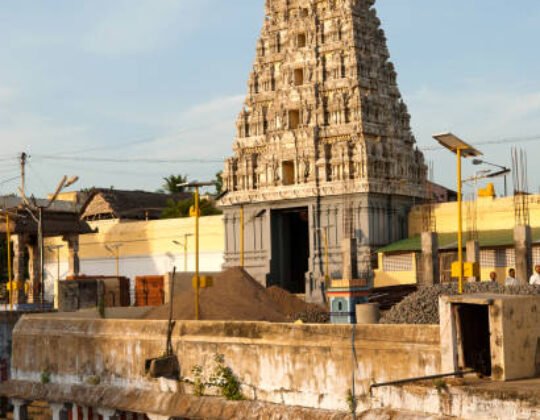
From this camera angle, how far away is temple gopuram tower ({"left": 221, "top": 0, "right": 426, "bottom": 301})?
164ft

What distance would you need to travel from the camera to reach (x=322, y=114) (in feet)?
167

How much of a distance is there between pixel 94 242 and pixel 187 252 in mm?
10803

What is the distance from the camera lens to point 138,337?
23.8 metres

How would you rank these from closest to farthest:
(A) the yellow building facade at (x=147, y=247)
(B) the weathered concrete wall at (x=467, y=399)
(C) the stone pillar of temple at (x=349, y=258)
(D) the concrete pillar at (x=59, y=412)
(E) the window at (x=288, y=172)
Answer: (B) the weathered concrete wall at (x=467, y=399) < (D) the concrete pillar at (x=59, y=412) < (C) the stone pillar of temple at (x=349, y=258) < (E) the window at (x=288, y=172) < (A) the yellow building facade at (x=147, y=247)

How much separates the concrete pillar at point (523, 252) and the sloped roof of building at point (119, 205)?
4370cm

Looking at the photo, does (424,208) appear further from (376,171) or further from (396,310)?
(396,310)

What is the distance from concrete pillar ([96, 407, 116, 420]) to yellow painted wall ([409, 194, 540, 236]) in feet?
98.0

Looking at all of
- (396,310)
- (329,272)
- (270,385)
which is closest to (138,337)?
(270,385)

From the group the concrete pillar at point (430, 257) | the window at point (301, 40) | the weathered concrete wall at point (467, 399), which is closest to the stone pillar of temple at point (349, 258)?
the concrete pillar at point (430, 257)

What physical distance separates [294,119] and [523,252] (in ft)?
58.8

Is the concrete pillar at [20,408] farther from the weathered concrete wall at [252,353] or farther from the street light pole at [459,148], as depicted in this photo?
the street light pole at [459,148]

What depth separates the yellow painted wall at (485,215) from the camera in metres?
47.7

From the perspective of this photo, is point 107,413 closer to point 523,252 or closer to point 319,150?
point 523,252

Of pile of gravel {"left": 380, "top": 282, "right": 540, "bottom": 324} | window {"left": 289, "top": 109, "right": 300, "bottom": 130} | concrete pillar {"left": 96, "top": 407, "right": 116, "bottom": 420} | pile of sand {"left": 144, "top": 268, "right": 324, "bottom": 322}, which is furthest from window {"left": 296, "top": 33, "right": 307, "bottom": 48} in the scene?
concrete pillar {"left": 96, "top": 407, "right": 116, "bottom": 420}
